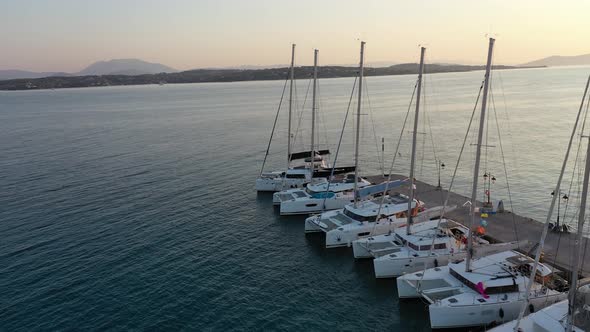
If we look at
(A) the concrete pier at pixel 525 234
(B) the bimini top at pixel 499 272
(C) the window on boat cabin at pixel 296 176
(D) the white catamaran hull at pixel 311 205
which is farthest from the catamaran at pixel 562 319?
(C) the window on boat cabin at pixel 296 176

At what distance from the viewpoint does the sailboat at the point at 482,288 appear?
21297 millimetres

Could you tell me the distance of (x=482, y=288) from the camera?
21844 millimetres

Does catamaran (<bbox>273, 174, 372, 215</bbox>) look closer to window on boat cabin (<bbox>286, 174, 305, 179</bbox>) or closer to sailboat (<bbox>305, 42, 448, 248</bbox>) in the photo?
sailboat (<bbox>305, 42, 448, 248</bbox>)

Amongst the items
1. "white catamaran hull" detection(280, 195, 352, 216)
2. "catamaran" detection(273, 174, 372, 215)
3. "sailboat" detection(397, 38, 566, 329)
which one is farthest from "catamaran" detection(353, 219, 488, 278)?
"catamaran" detection(273, 174, 372, 215)

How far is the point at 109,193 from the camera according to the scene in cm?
4759

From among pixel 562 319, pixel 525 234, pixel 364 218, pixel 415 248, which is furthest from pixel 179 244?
pixel 525 234

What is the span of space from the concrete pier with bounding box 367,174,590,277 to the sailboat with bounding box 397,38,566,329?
12.9 feet

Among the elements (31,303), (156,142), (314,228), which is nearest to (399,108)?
(156,142)

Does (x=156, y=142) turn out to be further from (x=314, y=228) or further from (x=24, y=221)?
(x=314, y=228)

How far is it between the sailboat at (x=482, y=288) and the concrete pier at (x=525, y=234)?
393 centimetres

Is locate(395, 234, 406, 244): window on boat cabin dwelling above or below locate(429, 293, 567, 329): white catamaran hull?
above

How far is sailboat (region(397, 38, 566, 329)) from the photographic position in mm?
21297

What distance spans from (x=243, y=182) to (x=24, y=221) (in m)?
25.4

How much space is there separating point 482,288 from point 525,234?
1224cm
